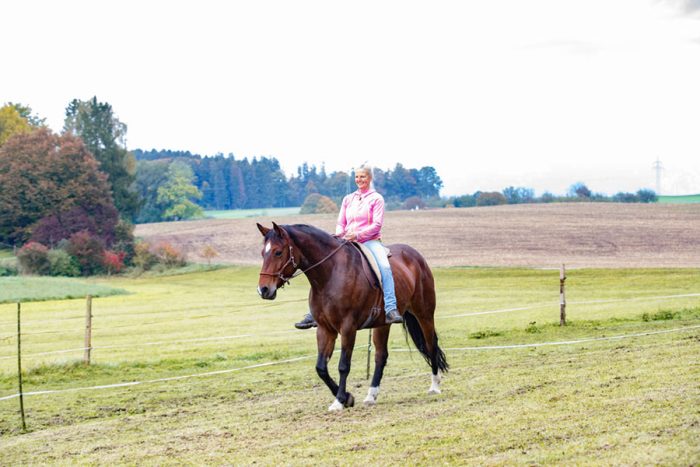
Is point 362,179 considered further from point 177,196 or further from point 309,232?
point 177,196

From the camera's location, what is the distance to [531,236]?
67.1m

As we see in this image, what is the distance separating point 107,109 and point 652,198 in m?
54.9

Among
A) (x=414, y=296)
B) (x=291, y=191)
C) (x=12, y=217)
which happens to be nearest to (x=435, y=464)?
(x=414, y=296)

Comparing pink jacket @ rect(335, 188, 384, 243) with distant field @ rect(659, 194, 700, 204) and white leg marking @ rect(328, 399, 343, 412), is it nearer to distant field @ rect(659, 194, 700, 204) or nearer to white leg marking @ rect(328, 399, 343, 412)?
white leg marking @ rect(328, 399, 343, 412)

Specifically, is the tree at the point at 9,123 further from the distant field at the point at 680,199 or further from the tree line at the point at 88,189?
the distant field at the point at 680,199

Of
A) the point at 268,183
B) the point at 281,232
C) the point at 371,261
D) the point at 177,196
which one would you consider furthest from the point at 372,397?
the point at 268,183

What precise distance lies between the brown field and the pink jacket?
3982 centimetres

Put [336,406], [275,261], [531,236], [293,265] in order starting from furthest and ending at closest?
[531,236], [336,406], [293,265], [275,261]

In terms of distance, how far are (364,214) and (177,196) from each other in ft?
379

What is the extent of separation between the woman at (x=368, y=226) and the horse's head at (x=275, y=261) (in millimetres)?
773

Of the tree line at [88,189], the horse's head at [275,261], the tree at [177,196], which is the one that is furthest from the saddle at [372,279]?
the tree at [177,196]

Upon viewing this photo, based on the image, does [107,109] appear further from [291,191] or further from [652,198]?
[291,191]

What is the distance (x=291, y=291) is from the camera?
4625cm

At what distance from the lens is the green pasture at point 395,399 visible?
796cm
